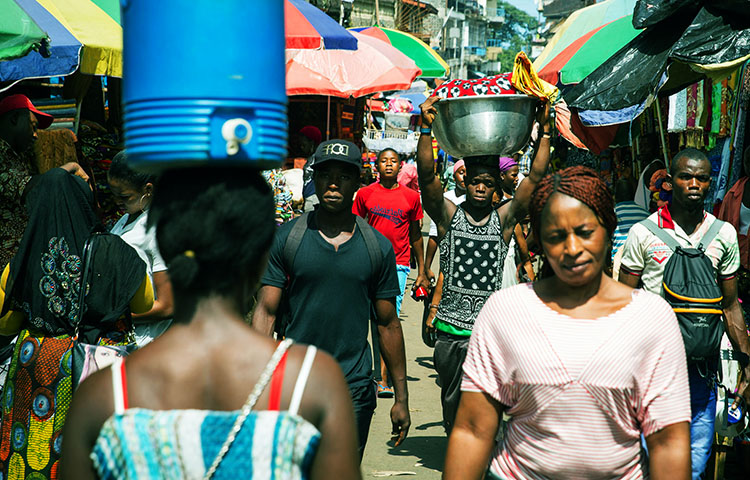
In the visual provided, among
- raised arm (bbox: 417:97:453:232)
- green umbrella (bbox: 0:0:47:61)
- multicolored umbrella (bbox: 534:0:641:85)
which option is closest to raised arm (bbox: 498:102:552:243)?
raised arm (bbox: 417:97:453:232)

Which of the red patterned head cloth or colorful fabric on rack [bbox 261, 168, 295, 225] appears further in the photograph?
the red patterned head cloth

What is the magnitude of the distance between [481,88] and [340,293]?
1.56 m

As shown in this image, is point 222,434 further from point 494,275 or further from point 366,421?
point 494,275

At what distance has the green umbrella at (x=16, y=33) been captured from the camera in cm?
483

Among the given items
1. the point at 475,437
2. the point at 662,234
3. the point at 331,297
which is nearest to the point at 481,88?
the point at 662,234

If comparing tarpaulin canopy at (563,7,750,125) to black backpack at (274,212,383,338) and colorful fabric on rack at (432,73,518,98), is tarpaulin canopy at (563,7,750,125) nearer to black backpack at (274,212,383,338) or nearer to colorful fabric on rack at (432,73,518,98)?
colorful fabric on rack at (432,73,518,98)

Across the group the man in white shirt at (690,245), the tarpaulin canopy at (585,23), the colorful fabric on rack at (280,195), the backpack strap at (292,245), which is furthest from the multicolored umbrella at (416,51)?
the backpack strap at (292,245)

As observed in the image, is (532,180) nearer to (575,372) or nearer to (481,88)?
(481,88)

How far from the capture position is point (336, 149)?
15.5ft

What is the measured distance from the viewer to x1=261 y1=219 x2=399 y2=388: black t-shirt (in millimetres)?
4352

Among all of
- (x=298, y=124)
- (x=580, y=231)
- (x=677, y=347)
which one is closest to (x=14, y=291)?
(x=580, y=231)

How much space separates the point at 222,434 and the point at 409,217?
6958mm

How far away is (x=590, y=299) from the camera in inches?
112

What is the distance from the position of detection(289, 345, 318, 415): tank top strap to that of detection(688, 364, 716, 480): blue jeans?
3.74 m
